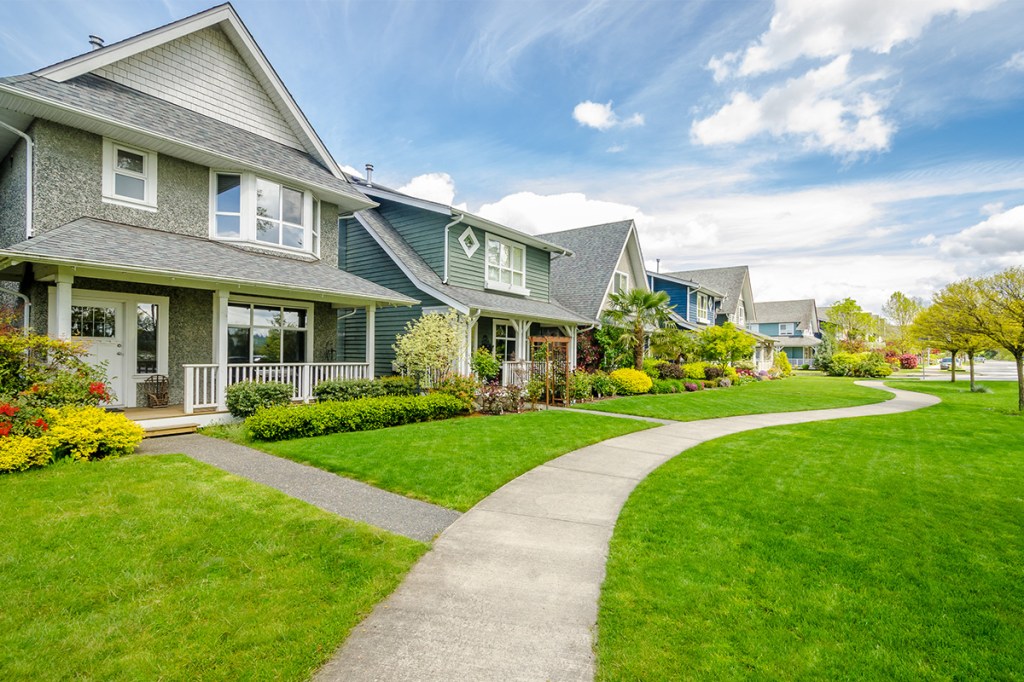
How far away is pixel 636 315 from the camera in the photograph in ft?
74.9

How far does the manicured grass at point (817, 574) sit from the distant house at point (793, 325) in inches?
2282

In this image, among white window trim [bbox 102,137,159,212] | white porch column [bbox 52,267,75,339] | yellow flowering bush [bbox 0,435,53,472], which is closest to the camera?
yellow flowering bush [bbox 0,435,53,472]

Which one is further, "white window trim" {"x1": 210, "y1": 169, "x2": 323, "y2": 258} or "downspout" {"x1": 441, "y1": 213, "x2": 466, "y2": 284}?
"downspout" {"x1": 441, "y1": 213, "x2": 466, "y2": 284}

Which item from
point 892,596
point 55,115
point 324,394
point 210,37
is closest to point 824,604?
point 892,596

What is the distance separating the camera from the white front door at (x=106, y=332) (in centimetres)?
1012

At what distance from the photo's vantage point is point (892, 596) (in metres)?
3.74

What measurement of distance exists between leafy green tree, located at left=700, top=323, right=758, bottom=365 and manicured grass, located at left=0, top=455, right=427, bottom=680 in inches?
1040

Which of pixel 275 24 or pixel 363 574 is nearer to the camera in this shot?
pixel 363 574

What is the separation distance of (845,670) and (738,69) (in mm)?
13719

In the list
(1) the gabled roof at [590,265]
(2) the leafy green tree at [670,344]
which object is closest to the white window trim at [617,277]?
(1) the gabled roof at [590,265]

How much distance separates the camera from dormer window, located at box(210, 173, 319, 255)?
40.1ft

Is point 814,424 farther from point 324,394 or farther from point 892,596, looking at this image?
point 324,394

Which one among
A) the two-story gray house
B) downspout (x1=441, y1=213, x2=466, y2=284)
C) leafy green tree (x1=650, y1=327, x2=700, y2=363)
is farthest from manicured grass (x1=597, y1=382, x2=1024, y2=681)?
leafy green tree (x1=650, y1=327, x2=700, y2=363)

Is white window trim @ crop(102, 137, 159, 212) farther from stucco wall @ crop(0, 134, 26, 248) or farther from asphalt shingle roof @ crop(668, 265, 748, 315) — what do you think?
asphalt shingle roof @ crop(668, 265, 748, 315)
